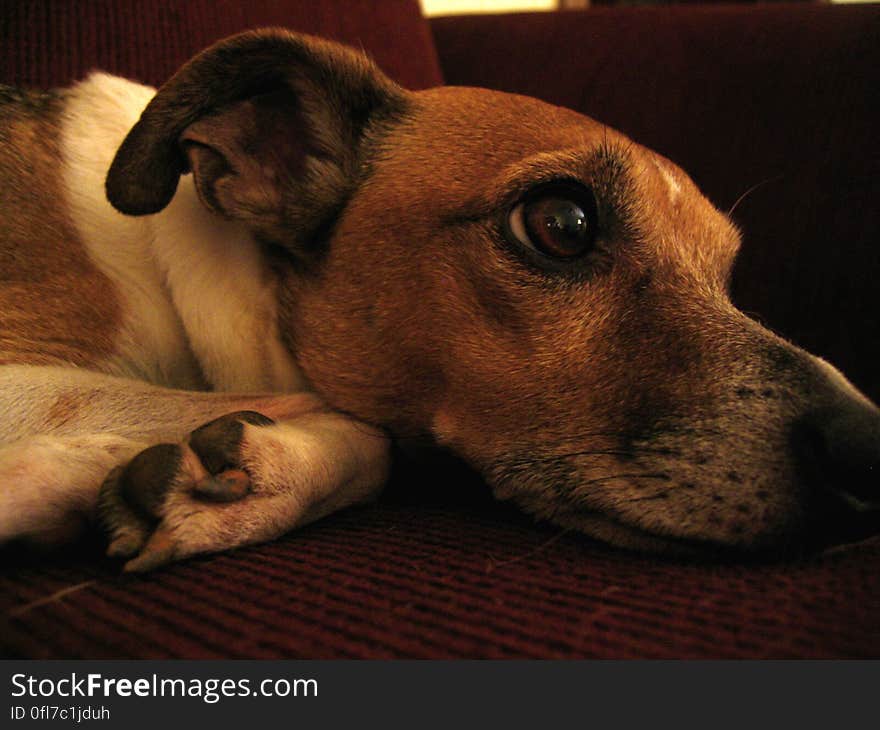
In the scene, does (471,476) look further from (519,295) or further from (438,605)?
(438,605)

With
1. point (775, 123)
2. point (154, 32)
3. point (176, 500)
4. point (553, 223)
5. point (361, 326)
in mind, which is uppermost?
point (154, 32)

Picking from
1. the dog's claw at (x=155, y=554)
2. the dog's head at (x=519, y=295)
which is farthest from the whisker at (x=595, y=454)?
the dog's claw at (x=155, y=554)

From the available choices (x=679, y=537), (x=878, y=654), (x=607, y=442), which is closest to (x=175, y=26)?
(x=607, y=442)

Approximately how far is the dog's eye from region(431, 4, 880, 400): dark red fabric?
1.15 metres

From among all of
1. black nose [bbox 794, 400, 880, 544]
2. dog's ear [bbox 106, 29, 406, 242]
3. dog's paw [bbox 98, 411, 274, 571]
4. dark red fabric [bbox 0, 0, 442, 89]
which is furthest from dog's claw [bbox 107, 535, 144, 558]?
dark red fabric [bbox 0, 0, 442, 89]

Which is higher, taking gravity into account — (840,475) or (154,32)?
(154,32)

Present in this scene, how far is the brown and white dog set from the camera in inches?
41.5

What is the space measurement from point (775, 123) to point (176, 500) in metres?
2.14

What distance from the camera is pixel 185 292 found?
1.53 metres

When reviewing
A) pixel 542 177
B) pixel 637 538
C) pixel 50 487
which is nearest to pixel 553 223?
pixel 542 177

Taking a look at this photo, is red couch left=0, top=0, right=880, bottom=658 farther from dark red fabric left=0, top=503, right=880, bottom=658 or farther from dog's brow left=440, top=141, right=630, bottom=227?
dog's brow left=440, top=141, right=630, bottom=227

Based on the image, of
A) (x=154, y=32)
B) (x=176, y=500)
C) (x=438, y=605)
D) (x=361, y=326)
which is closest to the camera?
(x=438, y=605)

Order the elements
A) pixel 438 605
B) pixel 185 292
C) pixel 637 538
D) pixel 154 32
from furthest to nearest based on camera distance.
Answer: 1. pixel 154 32
2. pixel 185 292
3. pixel 637 538
4. pixel 438 605

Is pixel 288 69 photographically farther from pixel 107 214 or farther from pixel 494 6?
pixel 494 6
